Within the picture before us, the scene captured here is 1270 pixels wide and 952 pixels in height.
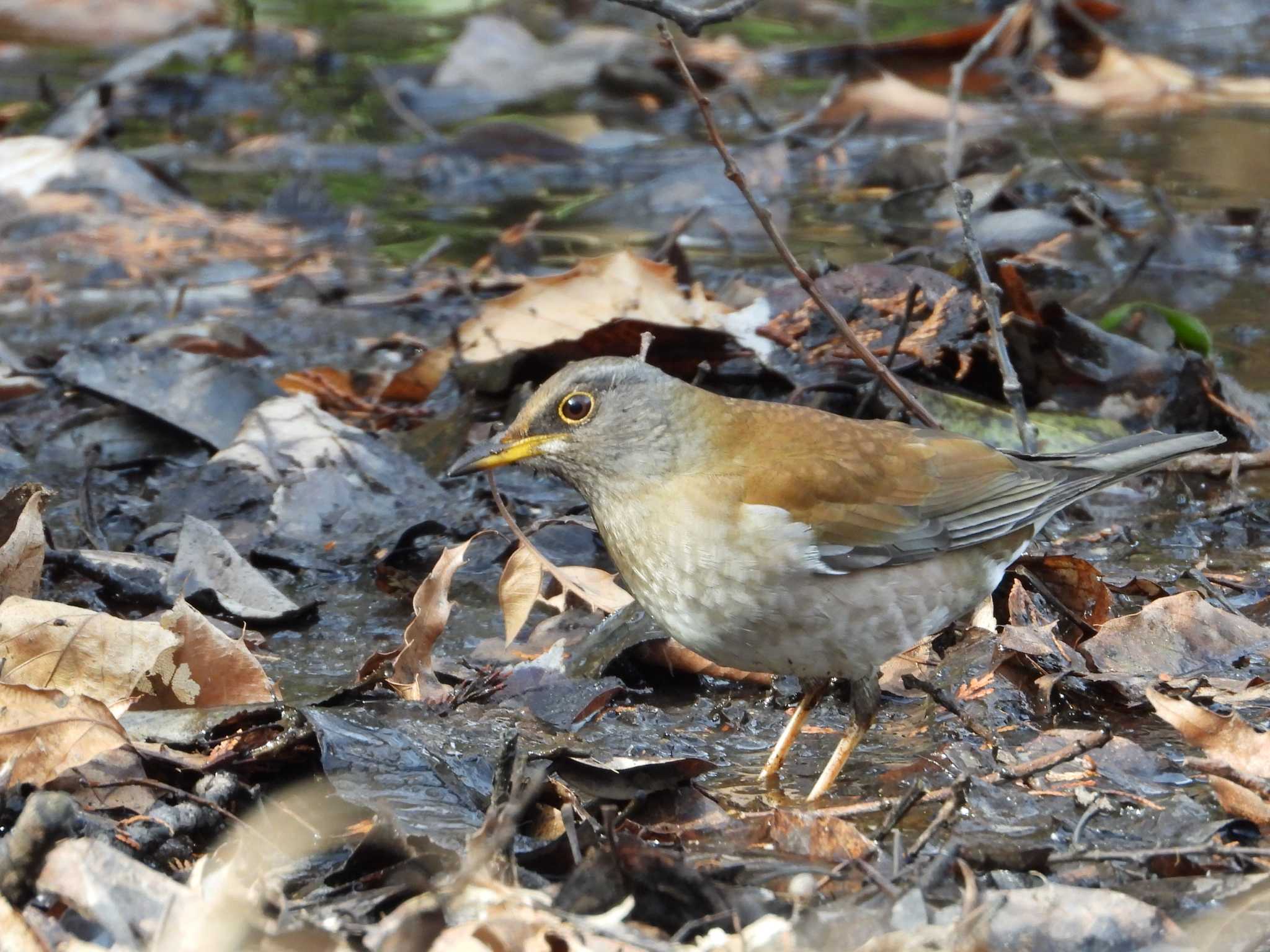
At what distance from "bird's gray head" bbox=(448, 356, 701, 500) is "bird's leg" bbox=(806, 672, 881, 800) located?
91 cm

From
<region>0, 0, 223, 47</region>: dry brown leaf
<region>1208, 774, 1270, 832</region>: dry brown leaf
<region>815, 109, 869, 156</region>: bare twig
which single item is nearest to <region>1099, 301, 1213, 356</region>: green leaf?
<region>1208, 774, 1270, 832</region>: dry brown leaf

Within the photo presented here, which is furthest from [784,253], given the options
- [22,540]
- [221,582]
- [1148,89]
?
[1148,89]

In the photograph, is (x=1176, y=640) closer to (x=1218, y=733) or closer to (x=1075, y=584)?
(x=1075, y=584)

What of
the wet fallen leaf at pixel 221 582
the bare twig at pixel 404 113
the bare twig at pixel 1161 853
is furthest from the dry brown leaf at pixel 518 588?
the bare twig at pixel 404 113

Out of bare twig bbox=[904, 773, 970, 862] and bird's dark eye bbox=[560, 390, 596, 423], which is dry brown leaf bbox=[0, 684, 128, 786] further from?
bare twig bbox=[904, 773, 970, 862]

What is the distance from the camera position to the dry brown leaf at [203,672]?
4.43m

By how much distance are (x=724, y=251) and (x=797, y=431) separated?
5.04 metres

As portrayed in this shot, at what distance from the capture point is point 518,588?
5230mm

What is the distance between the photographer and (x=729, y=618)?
4.57 m

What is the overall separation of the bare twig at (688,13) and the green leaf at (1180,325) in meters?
3.39

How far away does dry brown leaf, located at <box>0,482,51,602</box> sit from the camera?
478 cm

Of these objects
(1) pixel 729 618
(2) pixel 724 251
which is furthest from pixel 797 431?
(2) pixel 724 251

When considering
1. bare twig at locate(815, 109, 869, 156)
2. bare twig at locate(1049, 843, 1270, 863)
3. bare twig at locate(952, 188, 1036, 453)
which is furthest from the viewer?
bare twig at locate(815, 109, 869, 156)

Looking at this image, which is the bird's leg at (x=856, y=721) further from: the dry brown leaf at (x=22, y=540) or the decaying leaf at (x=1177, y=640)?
the dry brown leaf at (x=22, y=540)
